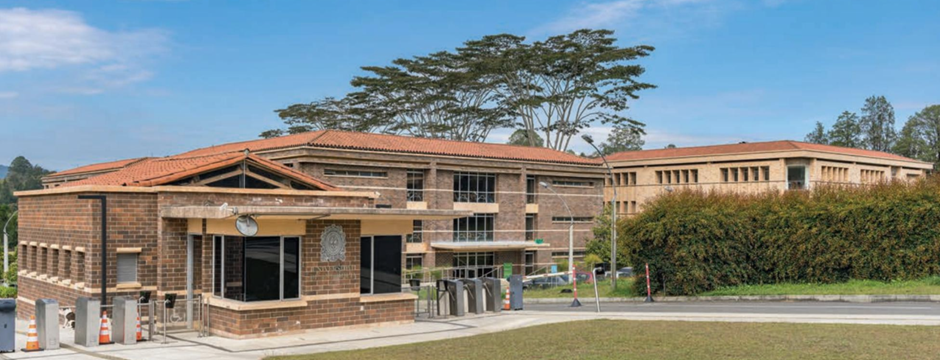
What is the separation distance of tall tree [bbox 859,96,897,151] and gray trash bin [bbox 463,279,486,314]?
91403 mm

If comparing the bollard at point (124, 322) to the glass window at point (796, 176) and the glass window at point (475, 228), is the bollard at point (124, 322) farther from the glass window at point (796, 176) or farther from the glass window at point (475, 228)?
the glass window at point (796, 176)

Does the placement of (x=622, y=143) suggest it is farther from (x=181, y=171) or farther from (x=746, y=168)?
(x=181, y=171)

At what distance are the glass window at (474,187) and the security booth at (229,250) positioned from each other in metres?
32.9

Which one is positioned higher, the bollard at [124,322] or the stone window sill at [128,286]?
the stone window sill at [128,286]

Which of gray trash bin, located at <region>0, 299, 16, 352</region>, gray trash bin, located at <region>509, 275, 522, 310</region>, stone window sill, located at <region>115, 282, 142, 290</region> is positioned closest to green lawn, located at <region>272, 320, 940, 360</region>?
gray trash bin, located at <region>0, 299, 16, 352</region>

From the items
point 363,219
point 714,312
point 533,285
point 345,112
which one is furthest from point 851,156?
point 363,219

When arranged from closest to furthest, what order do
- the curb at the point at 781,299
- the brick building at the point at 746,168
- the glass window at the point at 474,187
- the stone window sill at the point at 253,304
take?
the stone window sill at the point at 253,304 → the curb at the point at 781,299 → the glass window at the point at 474,187 → the brick building at the point at 746,168

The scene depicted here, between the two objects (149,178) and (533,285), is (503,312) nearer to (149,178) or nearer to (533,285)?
(149,178)

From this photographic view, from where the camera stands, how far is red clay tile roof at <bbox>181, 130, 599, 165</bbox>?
50281mm

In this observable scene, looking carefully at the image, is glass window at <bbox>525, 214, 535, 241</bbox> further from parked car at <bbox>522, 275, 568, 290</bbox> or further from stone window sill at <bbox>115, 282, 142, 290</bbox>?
stone window sill at <bbox>115, 282, 142, 290</bbox>

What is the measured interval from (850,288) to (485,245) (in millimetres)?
31753

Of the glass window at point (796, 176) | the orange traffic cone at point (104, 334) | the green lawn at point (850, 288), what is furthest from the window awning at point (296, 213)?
the glass window at point (796, 176)

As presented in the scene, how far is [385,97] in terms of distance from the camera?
3063 inches

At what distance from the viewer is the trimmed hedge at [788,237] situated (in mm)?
26703
